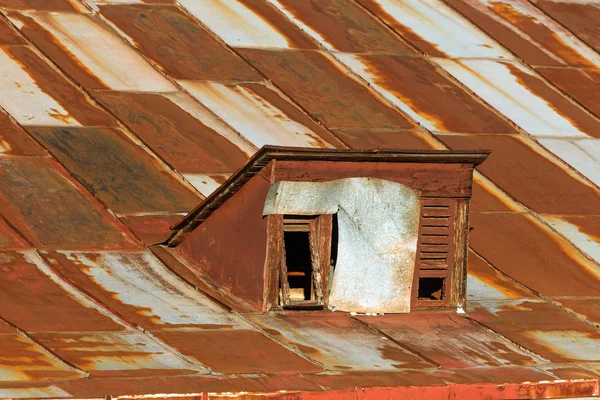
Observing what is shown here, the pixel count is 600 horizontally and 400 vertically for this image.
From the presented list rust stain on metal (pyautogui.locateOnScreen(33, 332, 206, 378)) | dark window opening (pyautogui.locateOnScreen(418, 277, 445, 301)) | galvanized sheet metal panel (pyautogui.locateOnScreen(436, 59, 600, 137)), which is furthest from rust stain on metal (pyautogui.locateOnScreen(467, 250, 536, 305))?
galvanized sheet metal panel (pyautogui.locateOnScreen(436, 59, 600, 137))

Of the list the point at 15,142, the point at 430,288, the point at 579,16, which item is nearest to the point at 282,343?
the point at 430,288

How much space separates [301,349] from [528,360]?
2328mm

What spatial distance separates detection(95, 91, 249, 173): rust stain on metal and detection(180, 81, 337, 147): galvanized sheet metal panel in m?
0.27

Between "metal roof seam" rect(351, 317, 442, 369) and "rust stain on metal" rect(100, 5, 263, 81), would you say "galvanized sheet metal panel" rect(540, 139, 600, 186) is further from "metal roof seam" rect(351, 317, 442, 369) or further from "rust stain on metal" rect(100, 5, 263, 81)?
"metal roof seam" rect(351, 317, 442, 369)

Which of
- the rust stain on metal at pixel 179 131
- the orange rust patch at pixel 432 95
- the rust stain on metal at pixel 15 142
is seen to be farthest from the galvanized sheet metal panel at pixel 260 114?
the rust stain on metal at pixel 15 142

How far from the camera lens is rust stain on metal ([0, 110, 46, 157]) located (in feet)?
53.3

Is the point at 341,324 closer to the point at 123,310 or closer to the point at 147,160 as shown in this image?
the point at 123,310

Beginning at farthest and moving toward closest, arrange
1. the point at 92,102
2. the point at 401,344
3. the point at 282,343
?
the point at 92,102 < the point at 401,344 < the point at 282,343

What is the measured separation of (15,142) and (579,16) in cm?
1178

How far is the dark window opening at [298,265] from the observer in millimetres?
14828

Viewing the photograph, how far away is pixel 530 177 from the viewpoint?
18203 mm

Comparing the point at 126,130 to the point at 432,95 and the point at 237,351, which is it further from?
the point at 237,351

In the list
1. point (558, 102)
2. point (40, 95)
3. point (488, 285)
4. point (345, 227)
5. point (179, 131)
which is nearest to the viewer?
point (345, 227)

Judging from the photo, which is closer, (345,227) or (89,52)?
(345,227)
